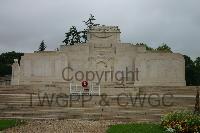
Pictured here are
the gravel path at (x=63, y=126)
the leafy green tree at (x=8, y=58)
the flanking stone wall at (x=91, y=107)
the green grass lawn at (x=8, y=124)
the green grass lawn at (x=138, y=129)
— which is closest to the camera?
the green grass lawn at (x=138, y=129)

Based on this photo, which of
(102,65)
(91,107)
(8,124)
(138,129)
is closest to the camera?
(138,129)

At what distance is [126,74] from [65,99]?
1766 centimetres

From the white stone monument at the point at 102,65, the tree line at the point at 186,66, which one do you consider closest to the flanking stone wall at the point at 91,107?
the white stone monument at the point at 102,65

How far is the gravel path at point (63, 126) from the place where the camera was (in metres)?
13.0

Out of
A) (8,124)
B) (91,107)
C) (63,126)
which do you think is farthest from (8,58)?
(63,126)

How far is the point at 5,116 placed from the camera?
55.1 ft

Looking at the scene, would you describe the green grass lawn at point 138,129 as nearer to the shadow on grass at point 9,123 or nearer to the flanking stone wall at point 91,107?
the flanking stone wall at point 91,107

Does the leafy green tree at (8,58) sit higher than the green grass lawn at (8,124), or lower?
higher

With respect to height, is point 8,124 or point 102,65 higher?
point 102,65

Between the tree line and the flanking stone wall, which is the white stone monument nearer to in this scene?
the tree line

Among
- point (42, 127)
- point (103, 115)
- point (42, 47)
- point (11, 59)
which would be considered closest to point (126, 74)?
point (103, 115)

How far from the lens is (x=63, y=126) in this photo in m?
A: 14.0

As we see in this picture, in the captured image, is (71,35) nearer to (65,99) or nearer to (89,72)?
(89,72)

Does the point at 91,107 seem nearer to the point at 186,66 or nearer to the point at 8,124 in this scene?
the point at 8,124
